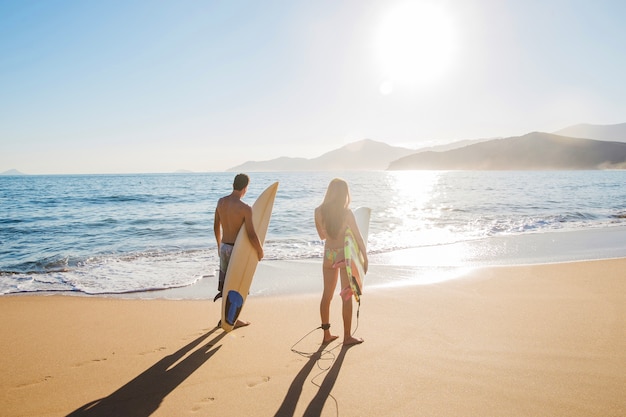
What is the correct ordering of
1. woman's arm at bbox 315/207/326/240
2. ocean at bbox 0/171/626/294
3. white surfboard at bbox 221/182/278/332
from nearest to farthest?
woman's arm at bbox 315/207/326/240 → white surfboard at bbox 221/182/278/332 → ocean at bbox 0/171/626/294

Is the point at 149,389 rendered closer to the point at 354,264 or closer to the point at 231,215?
the point at 231,215

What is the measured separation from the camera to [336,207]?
3.97m

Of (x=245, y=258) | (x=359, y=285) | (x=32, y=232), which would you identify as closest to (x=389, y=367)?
(x=359, y=285)

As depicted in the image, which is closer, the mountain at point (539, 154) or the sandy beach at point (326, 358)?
the sandy beach at point (326, 358)

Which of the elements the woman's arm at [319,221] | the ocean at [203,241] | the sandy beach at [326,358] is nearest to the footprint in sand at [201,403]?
the sandy beach at [326,358]

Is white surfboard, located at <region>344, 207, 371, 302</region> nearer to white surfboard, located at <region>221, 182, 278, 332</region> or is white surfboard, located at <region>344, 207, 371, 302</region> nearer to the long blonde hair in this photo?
the long blonde hair

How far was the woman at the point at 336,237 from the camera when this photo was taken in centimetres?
397

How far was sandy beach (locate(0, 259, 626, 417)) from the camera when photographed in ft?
9.61

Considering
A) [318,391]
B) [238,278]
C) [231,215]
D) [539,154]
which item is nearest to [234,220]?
[231,215]

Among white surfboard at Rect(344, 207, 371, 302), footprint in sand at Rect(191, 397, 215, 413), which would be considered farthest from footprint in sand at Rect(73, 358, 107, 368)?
white surfboard at Rect(344, 207, 371, 302)

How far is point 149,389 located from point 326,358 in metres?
1.62

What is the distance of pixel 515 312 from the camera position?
4805 mm

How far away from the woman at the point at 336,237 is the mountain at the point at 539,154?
125 metres

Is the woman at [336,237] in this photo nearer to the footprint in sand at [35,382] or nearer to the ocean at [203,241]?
the footprint in sand at [35,382]
